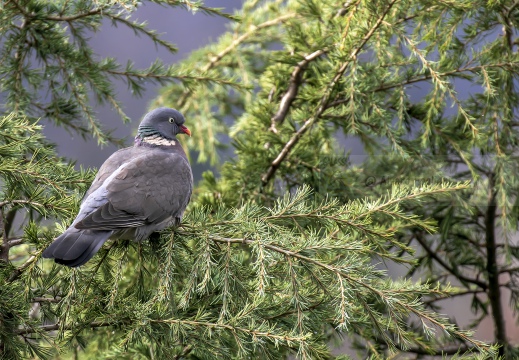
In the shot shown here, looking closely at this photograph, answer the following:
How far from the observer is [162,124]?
7.55ft

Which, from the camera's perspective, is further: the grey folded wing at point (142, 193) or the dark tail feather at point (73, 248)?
the grey folded wing at point (142, 193)

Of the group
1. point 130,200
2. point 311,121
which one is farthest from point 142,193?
point 311,121

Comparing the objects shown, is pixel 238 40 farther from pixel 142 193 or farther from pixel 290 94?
pixel 142 193

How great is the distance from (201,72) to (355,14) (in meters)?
0.58

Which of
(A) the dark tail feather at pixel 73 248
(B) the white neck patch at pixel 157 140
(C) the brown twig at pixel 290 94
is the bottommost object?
(C) the brown twig at pixel 290 94

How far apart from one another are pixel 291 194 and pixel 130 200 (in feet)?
1.43

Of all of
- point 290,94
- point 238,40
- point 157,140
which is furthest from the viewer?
point 238,40

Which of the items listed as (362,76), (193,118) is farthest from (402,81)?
(193,118)

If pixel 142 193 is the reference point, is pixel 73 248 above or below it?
above

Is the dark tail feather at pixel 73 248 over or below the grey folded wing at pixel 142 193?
over

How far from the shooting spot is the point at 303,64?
2475 millimetres

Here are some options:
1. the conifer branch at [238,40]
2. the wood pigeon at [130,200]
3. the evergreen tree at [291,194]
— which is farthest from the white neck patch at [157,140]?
the conifer branch at [238,40]

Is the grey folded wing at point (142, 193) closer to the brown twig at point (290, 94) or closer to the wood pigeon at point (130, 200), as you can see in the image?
the wood pigeon at point (130, 200)

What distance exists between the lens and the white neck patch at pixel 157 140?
224cm
